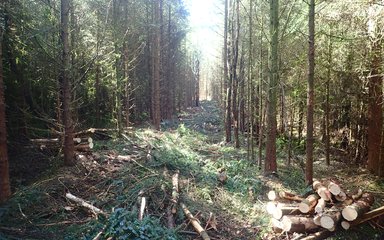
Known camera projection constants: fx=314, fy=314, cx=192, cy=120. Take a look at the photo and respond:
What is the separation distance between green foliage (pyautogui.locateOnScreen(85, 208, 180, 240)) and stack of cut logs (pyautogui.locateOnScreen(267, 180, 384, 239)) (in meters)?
2.40

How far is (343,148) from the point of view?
16219mm

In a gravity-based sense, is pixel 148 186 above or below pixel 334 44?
below

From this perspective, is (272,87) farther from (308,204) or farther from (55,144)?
(55,144)

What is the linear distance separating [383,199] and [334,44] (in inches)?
255

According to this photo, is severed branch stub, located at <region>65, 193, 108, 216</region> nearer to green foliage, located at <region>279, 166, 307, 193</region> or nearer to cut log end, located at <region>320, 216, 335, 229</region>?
cut log end, located at <region>320, 216, 335, 229</region>

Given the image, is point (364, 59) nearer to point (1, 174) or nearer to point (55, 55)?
point (55, 55)

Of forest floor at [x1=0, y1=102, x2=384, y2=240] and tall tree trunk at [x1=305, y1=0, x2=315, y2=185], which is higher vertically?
tall tree trunk at [x1=305, y1=0, x2=315, y2=185]

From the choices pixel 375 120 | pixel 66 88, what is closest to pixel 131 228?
pixel 66 88

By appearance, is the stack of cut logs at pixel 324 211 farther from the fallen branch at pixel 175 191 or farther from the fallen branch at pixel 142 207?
the fallen branch at pixel 142 207

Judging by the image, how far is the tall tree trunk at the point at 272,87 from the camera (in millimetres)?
10547

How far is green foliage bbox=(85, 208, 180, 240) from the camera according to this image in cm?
621

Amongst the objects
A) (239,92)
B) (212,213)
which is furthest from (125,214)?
(239,92)

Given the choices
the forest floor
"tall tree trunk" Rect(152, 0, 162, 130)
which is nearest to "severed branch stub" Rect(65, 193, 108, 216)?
the forest floor

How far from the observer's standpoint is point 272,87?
35.2ft
